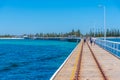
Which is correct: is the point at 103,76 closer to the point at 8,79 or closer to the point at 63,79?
the point at 63,79

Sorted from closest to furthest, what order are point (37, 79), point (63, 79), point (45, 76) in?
point (63, 79) → point (37, 79) → point (45, 76)

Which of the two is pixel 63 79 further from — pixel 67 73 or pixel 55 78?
pixel 67 73

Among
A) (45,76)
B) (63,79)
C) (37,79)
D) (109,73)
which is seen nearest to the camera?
(63,79)

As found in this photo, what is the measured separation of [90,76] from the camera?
2070cm

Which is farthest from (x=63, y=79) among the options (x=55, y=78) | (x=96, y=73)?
(x=96, y=73)

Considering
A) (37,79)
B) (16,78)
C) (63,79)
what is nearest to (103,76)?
(63,79)

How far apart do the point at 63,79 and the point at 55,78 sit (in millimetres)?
603

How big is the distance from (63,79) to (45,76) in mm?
8641

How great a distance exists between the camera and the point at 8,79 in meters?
27.4

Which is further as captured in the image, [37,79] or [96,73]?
[37,79]

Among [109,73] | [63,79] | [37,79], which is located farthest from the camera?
[37,79]

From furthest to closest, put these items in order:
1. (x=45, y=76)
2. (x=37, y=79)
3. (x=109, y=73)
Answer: (x=45, y=76) → (x=37, y=79) → (x=109, y=73)

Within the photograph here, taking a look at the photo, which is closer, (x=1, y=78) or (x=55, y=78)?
(x=55, y=78)

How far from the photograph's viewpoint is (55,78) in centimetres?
1989
